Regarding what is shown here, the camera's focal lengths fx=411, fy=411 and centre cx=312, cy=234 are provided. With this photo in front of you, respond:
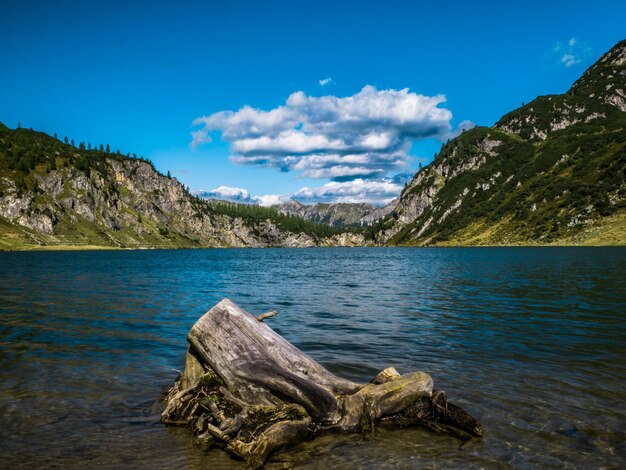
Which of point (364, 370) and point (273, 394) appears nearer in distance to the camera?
point (273, 394)

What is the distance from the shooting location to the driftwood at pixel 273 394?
1065 cm

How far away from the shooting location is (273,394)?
11.1 meters

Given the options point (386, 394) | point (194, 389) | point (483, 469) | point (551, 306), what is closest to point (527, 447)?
point (483, 469)

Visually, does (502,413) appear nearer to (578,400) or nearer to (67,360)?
(578,400)

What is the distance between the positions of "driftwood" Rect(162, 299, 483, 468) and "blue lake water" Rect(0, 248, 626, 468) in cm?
50

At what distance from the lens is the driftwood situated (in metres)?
10.6

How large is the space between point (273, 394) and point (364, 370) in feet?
22.4

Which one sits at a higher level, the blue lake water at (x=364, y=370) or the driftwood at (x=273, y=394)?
the driftwood at (x=273, y=394)

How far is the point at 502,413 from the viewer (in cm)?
1201

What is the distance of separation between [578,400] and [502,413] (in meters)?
2.89

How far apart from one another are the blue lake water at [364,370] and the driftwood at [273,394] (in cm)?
50

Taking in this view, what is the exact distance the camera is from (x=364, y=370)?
670 inches

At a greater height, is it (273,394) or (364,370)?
(273,394)

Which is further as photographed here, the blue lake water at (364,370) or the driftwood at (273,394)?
the driftwood at (273,394)
